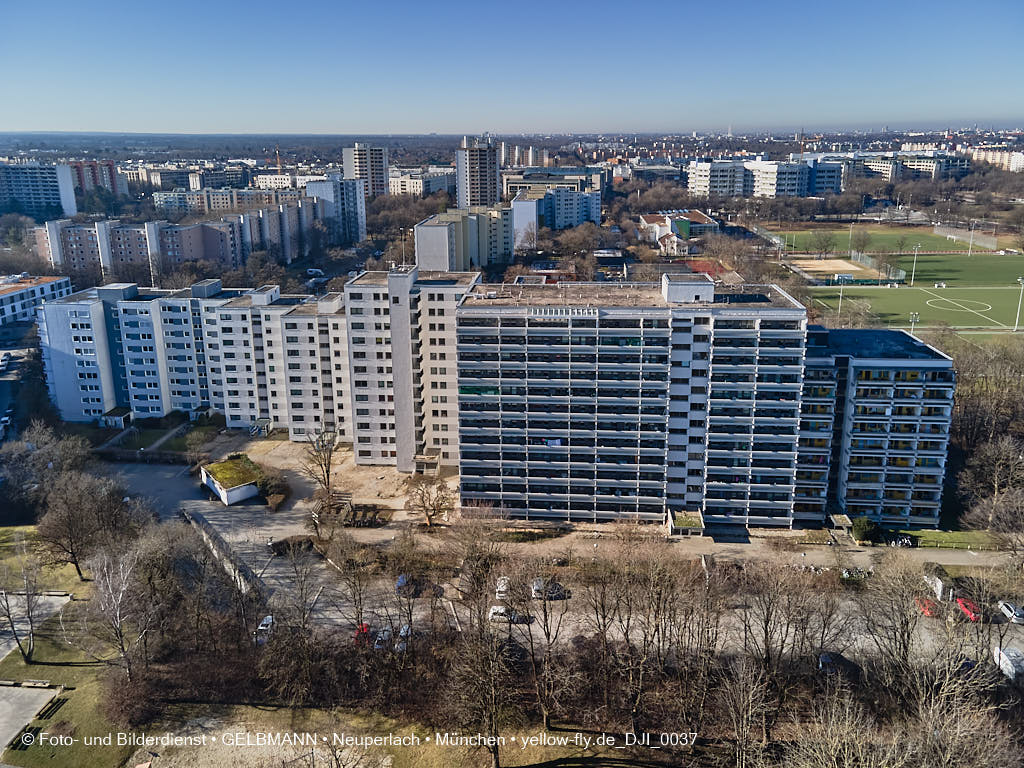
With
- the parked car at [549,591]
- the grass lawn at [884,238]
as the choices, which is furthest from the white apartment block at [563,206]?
the parked car at [549,591]

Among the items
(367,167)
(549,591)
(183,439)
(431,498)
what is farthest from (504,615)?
(367,167)

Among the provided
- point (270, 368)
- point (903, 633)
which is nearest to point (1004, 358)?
point (903, 633)

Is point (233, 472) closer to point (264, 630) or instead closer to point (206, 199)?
point (264, 630)

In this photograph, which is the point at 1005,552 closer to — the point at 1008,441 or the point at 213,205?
the point at 1008,441

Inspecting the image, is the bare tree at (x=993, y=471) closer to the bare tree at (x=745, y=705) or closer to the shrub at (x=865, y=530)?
the shrub at (x=865, y=530)

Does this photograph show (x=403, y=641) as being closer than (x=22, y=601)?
Yes
